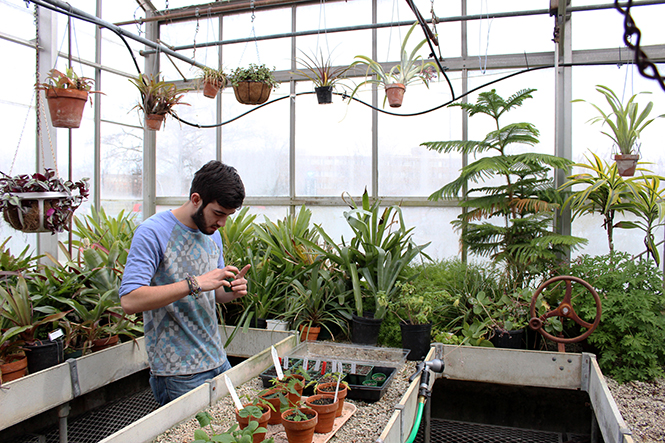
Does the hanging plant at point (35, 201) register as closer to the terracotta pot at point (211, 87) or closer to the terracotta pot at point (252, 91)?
the terracotta pot at point (252, 91)

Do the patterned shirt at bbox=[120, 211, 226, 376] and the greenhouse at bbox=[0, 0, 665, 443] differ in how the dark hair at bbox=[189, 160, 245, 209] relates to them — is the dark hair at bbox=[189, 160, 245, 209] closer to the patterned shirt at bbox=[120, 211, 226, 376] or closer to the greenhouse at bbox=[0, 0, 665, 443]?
the greenhouse at bbox=[0, 0, 665, 443]

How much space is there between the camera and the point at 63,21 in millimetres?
4672

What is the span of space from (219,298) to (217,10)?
15.3ft

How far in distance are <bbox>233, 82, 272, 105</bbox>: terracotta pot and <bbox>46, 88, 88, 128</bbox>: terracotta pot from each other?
4.34 feet

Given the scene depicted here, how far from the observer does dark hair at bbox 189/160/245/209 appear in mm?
1843

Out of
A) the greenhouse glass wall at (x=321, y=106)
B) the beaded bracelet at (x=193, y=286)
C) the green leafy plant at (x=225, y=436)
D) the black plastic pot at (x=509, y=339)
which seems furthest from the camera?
the greenhouse glass wall at (x=321, y=106)

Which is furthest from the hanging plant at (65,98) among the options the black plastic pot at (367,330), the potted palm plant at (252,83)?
the black plastic pot at (367,330)

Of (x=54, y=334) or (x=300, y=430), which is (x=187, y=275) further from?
(x=54, y=334)

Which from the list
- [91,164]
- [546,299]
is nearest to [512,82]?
[546,299]

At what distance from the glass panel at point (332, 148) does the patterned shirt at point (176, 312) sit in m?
3.70

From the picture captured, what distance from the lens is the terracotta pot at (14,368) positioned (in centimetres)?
229

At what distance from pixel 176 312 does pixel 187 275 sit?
16 centimetres

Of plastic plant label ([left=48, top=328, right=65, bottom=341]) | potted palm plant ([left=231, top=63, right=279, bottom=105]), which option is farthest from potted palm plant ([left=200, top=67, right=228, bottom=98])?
plastic plant label ([left=48, top=328, right=65, bottom=341])

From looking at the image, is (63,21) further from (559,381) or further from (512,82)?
(559,381)
